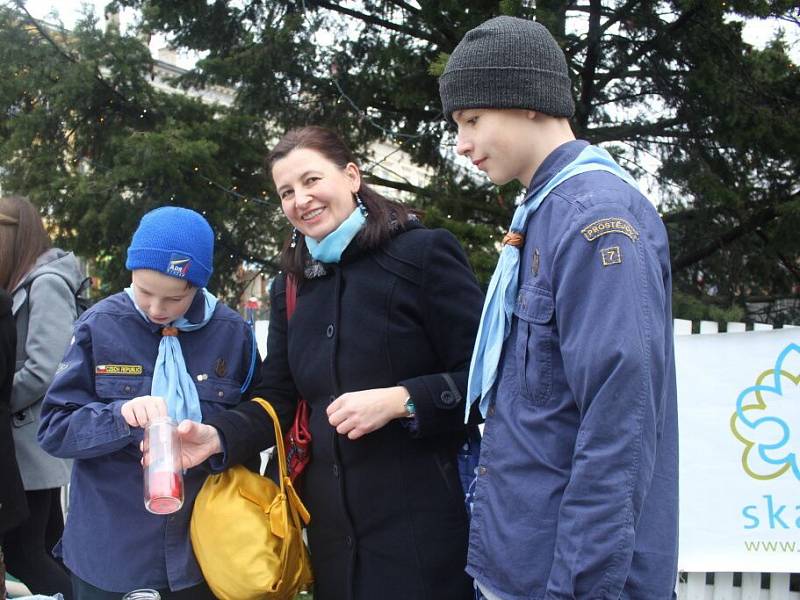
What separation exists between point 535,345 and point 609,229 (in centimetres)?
26

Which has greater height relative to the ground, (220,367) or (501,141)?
(501,141)

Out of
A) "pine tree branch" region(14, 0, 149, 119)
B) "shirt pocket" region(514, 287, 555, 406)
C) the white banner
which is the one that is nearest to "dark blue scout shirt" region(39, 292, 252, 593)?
"shirt pocket" region(514, 287, 555, 406)

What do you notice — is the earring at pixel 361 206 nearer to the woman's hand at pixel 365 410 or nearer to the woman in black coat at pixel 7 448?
the woman's hand at pixel 365 410

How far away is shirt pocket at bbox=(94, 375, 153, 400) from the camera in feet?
7.59

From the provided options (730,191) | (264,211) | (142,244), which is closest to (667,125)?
(730,191)

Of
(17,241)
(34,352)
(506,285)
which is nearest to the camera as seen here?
(506,285)

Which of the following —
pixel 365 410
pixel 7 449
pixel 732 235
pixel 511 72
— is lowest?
pixel 7 449

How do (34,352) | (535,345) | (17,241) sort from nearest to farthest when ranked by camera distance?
(535,345) < (34,352) < (17,241)

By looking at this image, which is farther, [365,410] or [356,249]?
[356,249]

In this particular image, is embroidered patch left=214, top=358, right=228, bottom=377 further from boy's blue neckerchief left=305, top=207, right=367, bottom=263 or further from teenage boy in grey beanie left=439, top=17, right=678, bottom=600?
teenage boy in grey beanie left=439, top=17, right=678, bottom=600

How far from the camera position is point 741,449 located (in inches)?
180

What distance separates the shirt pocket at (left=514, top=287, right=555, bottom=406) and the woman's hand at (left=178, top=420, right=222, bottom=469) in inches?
38.6

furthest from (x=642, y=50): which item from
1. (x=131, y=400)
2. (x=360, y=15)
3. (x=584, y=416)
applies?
(x=584, y=416)

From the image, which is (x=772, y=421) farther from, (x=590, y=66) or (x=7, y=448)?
(x=7, y=448)
